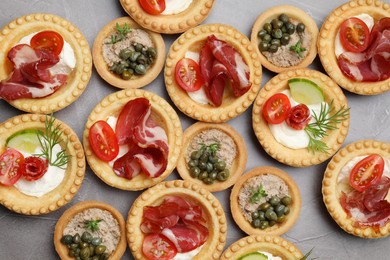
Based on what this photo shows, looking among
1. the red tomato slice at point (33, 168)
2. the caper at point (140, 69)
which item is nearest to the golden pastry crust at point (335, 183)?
the caper at point (140, 69)

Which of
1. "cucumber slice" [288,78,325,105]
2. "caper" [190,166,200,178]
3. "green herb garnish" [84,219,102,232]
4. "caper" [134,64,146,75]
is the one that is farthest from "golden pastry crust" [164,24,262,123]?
"green herb garnish" [84,219,102,232]

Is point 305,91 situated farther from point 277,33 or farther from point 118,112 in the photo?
point 118,112

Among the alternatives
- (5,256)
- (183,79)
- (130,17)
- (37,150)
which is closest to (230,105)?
(183,79)

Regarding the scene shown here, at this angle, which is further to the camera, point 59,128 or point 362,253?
point 362,253

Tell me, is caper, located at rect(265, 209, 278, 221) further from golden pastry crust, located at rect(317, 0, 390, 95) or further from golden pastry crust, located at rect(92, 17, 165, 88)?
golden pastry crust, located at rect(92, 17, 165, 88)

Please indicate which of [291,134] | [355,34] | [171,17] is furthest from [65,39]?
[355,34]

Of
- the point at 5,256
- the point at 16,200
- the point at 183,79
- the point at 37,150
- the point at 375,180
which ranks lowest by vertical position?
the point at 5,256

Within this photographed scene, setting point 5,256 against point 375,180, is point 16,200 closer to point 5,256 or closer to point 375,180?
point 5,256
